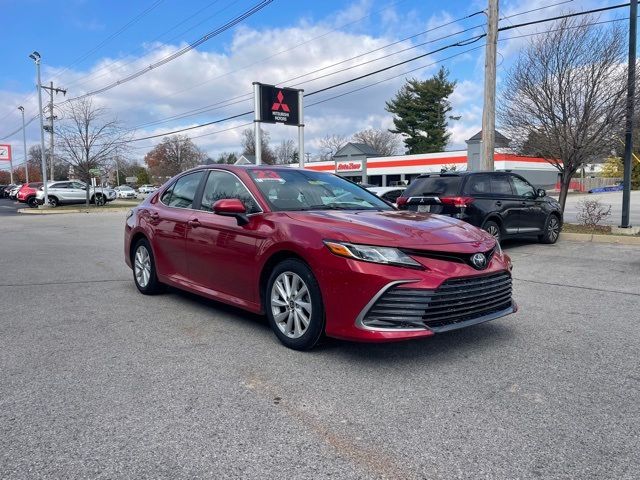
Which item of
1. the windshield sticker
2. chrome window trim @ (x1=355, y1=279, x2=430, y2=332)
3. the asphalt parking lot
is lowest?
the asphalt parking lot

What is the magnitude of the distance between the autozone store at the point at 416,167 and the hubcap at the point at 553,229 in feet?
109

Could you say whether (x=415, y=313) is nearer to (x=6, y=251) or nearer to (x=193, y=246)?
(x=193, y=246)

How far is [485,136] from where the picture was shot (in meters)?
14.0

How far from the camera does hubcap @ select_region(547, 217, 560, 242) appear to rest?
11.5 metres

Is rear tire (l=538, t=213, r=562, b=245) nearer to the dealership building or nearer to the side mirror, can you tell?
the side mirror

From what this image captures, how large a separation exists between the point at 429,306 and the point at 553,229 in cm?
903

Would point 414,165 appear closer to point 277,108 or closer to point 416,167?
point 416,167

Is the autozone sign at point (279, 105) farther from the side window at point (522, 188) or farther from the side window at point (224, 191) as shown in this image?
the side window at point (224, 191)

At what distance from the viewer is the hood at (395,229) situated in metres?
3.91

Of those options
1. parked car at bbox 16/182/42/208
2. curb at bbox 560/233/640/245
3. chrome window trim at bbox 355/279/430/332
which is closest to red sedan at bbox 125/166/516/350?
chrome window trim at bbox 355/279/430/332

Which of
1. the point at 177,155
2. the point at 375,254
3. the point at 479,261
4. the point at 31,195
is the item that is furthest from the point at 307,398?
the point at 177,155

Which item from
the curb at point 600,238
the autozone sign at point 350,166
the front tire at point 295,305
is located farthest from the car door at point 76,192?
the front tire at point 295,305

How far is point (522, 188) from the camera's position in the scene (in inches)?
424

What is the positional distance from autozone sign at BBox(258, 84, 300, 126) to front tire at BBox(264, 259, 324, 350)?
736 inches
